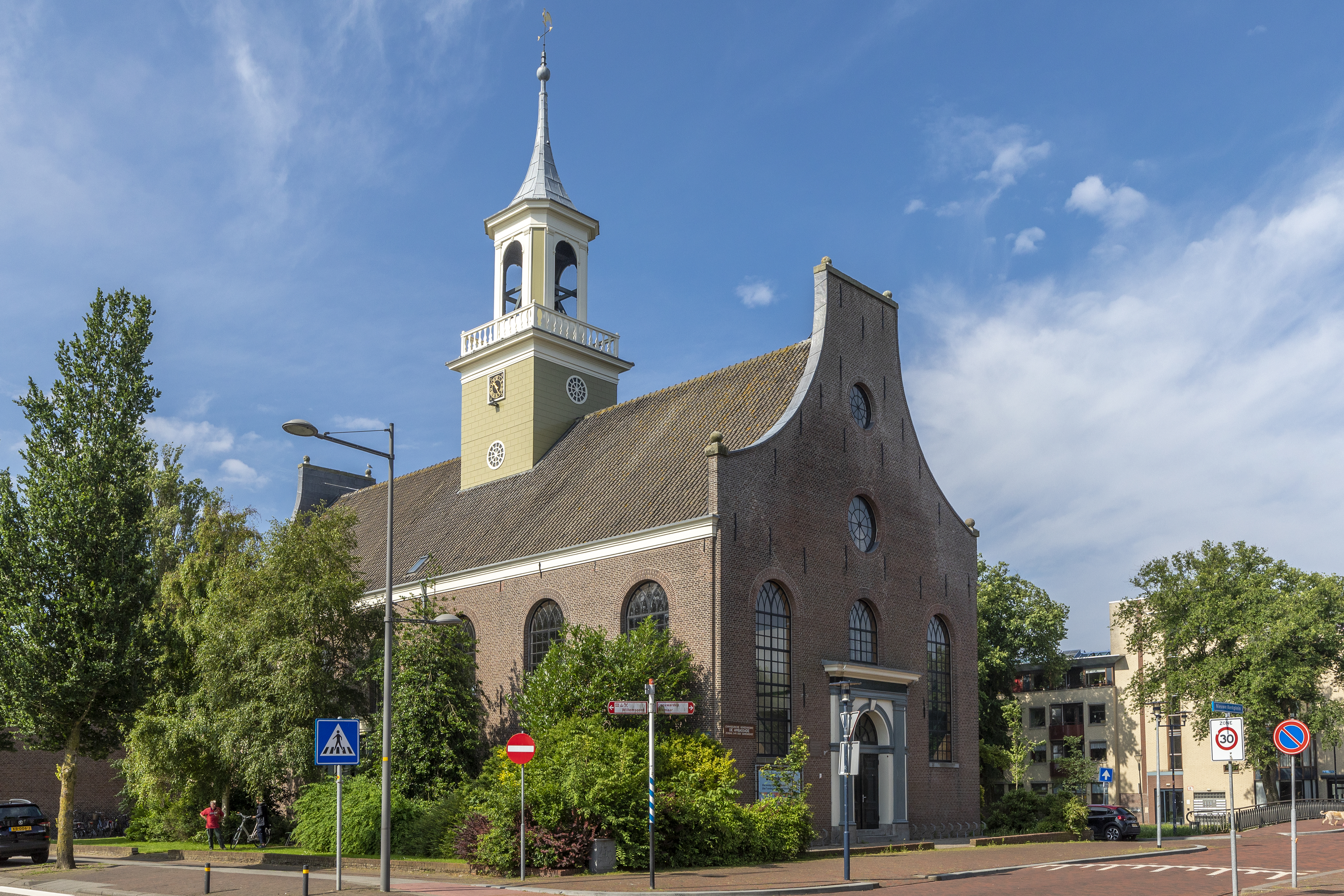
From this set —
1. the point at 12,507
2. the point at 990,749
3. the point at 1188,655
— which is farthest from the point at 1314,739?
the point at 12,507

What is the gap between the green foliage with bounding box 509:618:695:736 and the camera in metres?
26.2

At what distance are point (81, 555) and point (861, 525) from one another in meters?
21.0

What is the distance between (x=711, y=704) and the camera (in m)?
26.8

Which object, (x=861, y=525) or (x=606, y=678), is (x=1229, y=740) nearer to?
(x=606, y=678)

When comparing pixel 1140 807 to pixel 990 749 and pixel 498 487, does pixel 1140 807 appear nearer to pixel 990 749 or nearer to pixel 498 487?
pixel 990 749

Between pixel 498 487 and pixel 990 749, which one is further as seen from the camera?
pixel 990 749

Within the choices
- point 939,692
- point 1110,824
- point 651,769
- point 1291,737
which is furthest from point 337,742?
point 1110,824

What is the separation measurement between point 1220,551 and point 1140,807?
26.8 meters

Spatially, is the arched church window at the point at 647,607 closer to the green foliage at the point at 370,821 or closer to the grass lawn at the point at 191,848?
the green foliage at the point at 370,821

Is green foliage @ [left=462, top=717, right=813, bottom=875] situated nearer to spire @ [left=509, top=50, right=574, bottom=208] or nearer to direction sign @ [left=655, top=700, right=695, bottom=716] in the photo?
direction sign @ [left=655, top=700, right=695, bottom=716]

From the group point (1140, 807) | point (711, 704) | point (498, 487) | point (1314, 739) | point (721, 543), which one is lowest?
point (1140, 807)

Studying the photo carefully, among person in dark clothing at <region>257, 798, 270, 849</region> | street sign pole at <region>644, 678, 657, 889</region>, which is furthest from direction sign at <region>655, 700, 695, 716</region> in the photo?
person in dark clothing at <region>257, 798, 270, 849</region>

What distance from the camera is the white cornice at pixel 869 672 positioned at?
29.5 meters

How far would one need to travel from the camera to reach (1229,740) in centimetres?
1819
